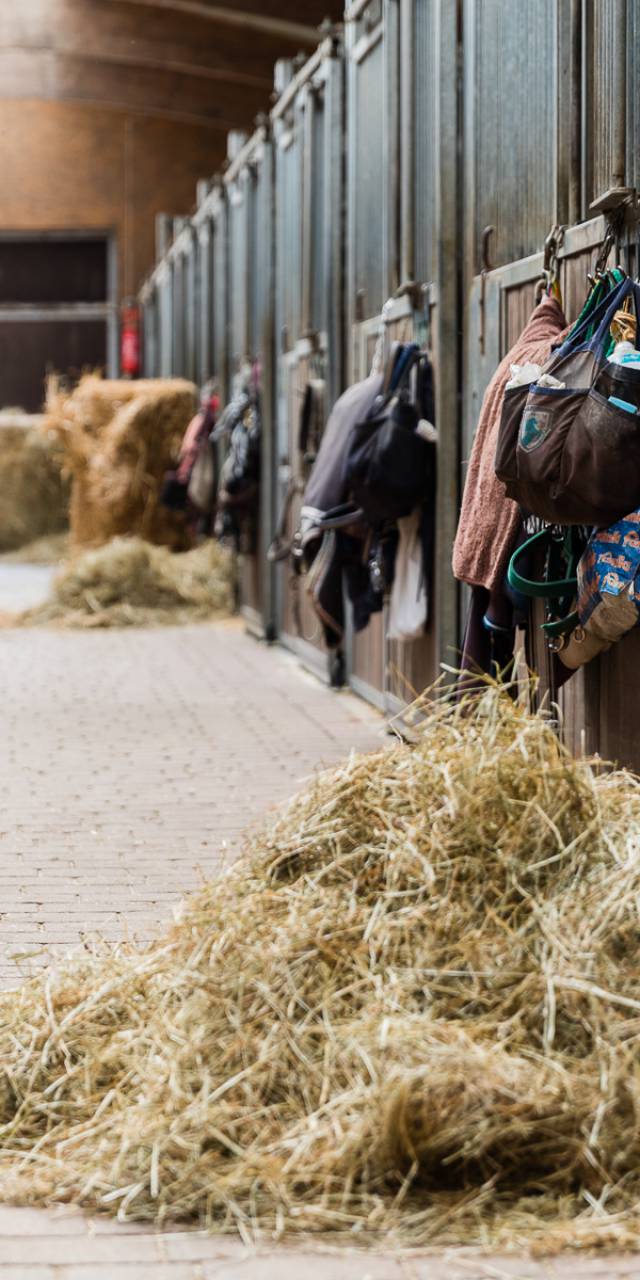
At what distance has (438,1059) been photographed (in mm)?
2932

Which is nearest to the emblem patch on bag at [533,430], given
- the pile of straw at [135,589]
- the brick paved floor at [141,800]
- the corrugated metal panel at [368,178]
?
the brick paved floor at [141,800]

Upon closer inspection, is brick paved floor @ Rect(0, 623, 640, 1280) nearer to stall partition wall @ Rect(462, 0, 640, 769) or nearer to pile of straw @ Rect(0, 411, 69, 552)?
stall partition wall @ Rect(462, 0, 640, 769)

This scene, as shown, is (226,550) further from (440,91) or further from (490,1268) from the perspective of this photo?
(490,1268)

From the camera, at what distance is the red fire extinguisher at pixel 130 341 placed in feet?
86.4

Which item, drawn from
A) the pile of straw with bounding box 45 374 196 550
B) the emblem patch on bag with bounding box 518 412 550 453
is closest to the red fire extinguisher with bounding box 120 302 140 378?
the pile of straw with bounding box 45 374 196 550

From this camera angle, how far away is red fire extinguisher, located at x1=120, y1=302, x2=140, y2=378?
26.3m

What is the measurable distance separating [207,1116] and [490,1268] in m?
0.57

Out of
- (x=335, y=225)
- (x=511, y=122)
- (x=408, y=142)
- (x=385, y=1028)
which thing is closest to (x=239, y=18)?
(x=335, y=225)

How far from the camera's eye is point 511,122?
20.7ft

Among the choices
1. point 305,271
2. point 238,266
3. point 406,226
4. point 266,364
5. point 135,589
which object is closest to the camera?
point 406,226

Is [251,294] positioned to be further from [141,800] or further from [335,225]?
[141,800]

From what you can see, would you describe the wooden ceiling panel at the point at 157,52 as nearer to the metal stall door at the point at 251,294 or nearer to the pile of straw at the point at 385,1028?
the metal stall door at the point at 251,294

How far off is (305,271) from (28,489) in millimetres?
13530

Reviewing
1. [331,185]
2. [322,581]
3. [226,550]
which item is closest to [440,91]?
[322,581]
